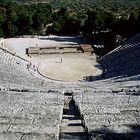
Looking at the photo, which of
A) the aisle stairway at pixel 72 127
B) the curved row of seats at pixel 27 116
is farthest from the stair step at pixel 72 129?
the curved row of seats at pixel 27 116

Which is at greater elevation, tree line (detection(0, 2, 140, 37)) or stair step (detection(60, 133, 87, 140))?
tree line (detection(0, 2, 140, 37))

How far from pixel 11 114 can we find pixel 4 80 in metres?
17.0

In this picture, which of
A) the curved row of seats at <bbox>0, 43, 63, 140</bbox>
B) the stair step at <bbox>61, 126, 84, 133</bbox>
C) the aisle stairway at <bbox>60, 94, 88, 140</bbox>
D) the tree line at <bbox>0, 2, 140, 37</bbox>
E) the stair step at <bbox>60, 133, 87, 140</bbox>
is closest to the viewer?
the curved row of seats at <bbox>0, 43, 63, 140</bbox>

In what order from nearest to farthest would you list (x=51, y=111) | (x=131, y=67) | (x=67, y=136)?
(x=67, y=136), (x=51, y=111), (x=131, y=67)

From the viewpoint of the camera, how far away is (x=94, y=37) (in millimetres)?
52875

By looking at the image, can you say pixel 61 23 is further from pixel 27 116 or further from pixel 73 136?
pixel 73 136

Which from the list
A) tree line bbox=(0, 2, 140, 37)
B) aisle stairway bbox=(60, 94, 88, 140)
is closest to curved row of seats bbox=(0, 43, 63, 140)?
aisle stairway bbox=(60, 94, 88, 140)

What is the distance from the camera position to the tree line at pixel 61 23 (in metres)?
51.7

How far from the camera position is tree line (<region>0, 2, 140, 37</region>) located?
51.7 metres

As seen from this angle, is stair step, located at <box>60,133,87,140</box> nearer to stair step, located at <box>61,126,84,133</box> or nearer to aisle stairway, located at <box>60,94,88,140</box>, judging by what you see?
aisle stairway, located at <box>60,94,88,140</box>

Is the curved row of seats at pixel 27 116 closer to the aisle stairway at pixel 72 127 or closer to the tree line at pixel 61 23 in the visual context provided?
the aisle stairway at pixel 72 127

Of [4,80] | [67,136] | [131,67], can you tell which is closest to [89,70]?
[131,67]

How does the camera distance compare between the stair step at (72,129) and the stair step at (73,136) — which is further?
the stair step at (72,129)

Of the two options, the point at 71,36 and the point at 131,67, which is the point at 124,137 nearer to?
the point at 131,67
